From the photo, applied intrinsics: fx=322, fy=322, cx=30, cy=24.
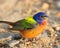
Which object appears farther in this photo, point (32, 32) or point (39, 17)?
point (39, 17)

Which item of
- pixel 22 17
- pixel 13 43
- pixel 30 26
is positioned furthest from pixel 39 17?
pixel 22 17

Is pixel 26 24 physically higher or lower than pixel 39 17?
lower

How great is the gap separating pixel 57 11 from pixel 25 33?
4.94m

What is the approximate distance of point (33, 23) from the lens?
7016 mm

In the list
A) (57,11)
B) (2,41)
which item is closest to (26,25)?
(2,41)

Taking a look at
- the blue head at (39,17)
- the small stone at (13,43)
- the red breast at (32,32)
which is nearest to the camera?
the small stone at (13,43)

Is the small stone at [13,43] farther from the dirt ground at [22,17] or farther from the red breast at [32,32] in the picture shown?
the red breast at [32,32]

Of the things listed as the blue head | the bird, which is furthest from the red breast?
the blue head

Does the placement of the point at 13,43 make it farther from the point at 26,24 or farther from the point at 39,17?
the point at 39,17

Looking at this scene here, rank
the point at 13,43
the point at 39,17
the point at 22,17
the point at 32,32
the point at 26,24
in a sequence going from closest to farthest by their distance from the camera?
the point at 13,43
the point at 32,32
the point at 26,24
the point at 39,17
the point at 22,17

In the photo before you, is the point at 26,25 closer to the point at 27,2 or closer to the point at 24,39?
the point at 24,39

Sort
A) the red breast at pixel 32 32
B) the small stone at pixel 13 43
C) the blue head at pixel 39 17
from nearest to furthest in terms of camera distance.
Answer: the small stone at pixel 13 43 < the red breast at pixel 32 32 < the blue head at pixel 39 17

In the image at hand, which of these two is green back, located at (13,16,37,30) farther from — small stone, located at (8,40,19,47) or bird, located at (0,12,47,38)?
small stone, located at (8,40,19,47)

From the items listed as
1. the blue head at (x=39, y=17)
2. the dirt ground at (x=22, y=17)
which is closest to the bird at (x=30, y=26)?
the blue head at (x=39, y=17)
